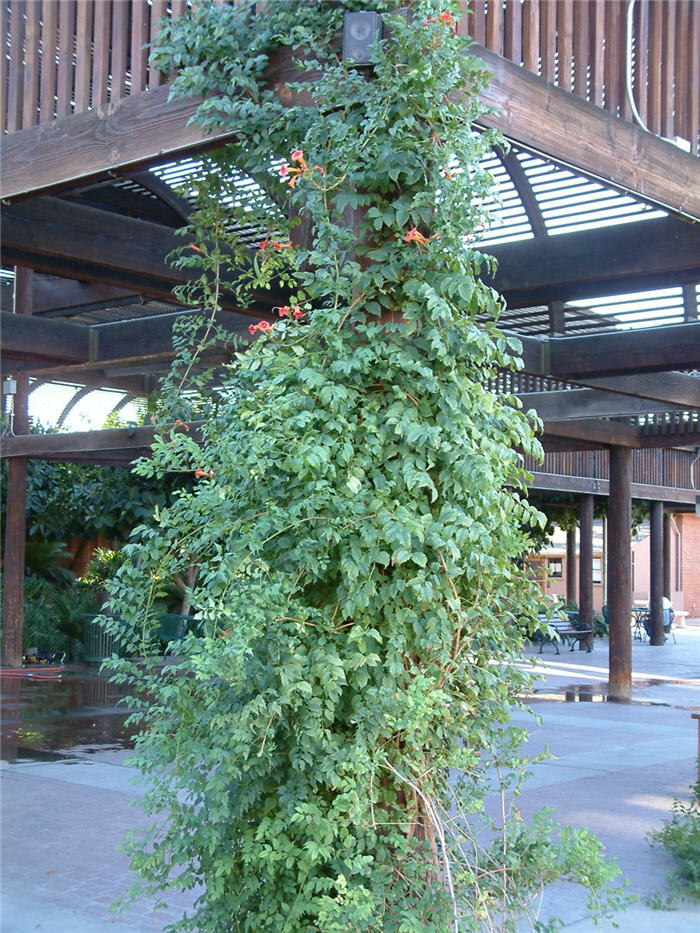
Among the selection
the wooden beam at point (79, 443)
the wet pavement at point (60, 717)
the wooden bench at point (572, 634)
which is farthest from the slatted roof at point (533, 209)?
the wooden bench at point (572, 634)

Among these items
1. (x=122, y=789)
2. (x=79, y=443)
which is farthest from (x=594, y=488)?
(x=122, y=789)

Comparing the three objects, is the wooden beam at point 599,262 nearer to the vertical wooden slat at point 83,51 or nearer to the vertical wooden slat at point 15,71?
the vertical wooden slat at point 83,51

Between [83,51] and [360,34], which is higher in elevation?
[83,51]


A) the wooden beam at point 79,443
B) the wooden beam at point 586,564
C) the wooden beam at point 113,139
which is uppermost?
the wooden beam at point 113,139

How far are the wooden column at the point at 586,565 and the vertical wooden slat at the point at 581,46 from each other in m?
16.1

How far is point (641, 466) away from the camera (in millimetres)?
20172

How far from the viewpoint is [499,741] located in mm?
3600

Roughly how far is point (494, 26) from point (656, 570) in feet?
64.2

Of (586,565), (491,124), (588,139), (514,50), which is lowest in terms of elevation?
(586,565)

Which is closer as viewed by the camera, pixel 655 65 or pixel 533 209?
pixel 655 65

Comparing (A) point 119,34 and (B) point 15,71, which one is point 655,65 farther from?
(B) point 15,71

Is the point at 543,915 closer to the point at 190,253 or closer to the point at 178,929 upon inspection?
the point at 178,929

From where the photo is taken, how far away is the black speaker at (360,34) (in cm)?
353

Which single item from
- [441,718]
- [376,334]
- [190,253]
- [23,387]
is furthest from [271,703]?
[23,387]
